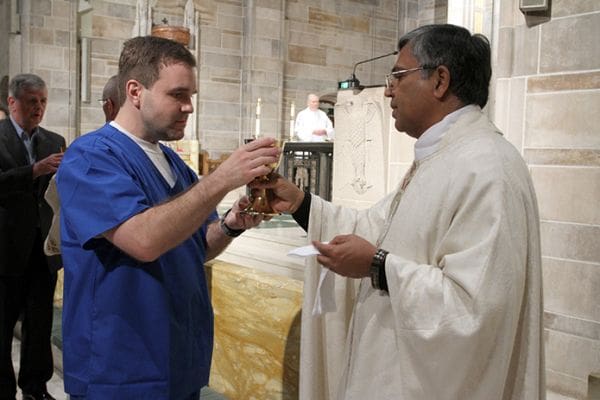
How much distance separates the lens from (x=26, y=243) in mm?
4188

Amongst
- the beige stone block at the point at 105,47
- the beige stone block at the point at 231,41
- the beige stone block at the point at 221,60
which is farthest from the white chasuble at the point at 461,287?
the beige stone block at the point at 231,41

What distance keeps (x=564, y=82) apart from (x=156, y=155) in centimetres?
238

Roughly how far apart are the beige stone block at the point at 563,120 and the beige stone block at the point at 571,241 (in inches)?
17.4

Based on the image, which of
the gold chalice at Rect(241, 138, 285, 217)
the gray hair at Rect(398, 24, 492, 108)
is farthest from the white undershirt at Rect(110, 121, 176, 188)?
the gray hair at Rect(398, 24, 492, 108)

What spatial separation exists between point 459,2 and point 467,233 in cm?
457

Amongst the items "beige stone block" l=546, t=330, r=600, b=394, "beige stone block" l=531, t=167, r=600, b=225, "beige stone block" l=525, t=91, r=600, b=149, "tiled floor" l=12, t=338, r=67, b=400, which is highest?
"beige stone block" l=525, t=91, r=600, b=149

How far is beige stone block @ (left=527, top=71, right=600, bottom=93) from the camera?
3.39m

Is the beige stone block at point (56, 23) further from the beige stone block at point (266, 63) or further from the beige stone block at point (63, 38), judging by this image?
the beige stone block at point (266, 63)

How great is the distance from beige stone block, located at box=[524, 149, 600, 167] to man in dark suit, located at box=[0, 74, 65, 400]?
3.00 meters

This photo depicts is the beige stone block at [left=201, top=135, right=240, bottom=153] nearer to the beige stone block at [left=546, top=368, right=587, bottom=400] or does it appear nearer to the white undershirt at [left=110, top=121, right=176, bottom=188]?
the beige stone block at [left=546, top=368, right=587, bottom=400]

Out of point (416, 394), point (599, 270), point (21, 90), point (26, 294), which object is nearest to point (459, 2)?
point (599, 270)

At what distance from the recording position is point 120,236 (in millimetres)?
1882

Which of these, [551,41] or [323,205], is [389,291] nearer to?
[323,205]

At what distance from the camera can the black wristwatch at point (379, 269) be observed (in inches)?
75.1
